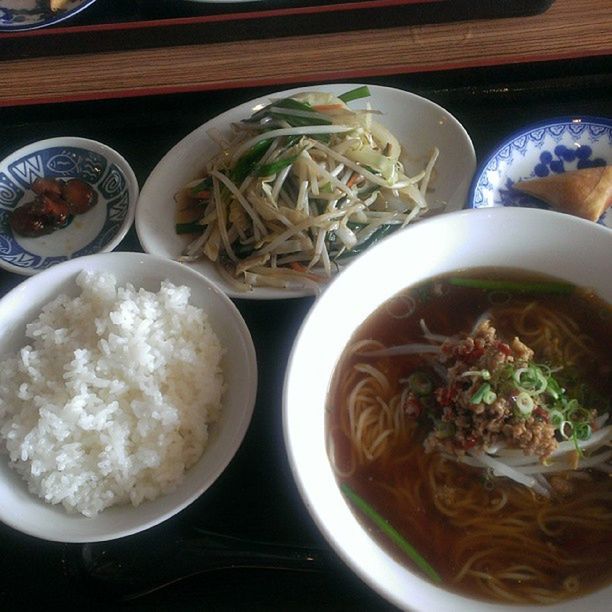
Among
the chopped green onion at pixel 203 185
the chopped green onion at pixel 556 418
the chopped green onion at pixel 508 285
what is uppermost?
the chopped green onion at pixel 508 285

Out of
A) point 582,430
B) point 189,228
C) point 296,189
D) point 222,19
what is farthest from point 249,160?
point 582,430

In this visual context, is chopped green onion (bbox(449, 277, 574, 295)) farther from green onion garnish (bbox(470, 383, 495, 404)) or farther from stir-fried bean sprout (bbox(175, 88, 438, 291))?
stir-fried bean sprout (bbox(175, 88, 438, 291))

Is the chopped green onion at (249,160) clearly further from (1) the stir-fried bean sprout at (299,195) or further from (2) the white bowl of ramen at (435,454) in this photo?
(2) the white bowl of ramen at (435,454)

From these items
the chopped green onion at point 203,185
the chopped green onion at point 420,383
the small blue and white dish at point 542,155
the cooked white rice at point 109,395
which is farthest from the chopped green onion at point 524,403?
the chopped green onion at point 203,185

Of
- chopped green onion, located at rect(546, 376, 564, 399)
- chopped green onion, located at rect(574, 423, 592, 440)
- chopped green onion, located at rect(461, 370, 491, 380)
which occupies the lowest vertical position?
chopped green onion, located at rect(574, 423, 592, 440)

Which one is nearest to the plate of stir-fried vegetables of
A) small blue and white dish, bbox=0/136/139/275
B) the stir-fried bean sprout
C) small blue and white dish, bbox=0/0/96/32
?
the stir-fried bean sprout

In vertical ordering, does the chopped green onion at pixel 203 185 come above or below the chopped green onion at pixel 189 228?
above

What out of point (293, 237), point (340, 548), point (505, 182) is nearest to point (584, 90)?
point (505, 182)
